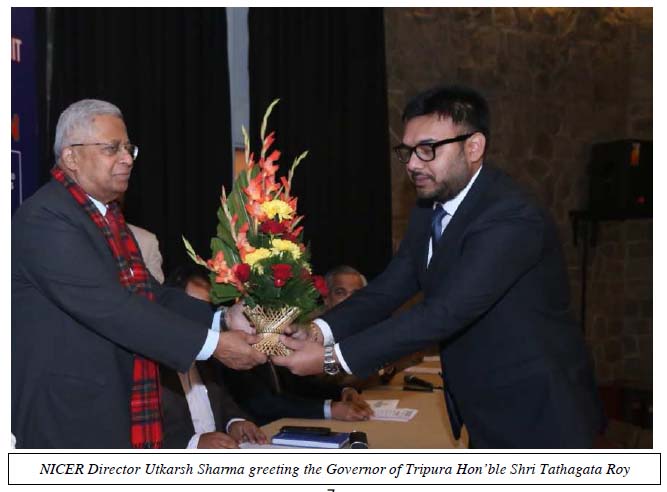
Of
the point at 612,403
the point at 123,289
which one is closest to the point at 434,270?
the point at 123,289

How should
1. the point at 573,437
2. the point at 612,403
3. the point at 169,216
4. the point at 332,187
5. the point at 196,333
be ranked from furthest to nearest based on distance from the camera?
the point at 612,403 < the point at 332,187 < the point at 169,216 < the point at 196,333 < the point at 573,437

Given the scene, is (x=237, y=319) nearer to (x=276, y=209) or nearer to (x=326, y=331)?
(x=326, y=331)

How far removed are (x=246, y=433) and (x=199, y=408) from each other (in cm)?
35

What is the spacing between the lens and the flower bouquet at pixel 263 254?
247cm

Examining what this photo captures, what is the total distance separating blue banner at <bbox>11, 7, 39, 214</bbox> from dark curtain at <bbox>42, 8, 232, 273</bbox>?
27 centimetres

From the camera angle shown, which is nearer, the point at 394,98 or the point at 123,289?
the point at 123,289

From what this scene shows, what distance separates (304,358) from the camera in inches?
102

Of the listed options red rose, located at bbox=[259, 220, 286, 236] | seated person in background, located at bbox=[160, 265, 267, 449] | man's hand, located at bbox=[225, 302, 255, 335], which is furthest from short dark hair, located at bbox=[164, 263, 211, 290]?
red rose, located at bbox=[259, 220, 286, 236]

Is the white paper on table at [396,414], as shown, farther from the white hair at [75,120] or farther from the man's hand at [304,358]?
the white hair at [75,120]

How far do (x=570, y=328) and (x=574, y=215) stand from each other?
563 cm

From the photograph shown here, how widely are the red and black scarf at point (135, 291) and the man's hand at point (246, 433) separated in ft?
1.32

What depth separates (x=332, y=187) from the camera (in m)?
6.12

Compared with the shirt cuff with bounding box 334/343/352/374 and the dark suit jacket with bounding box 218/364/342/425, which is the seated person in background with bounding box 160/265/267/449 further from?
the shirt cuff with bounding box 334/343/352/374
